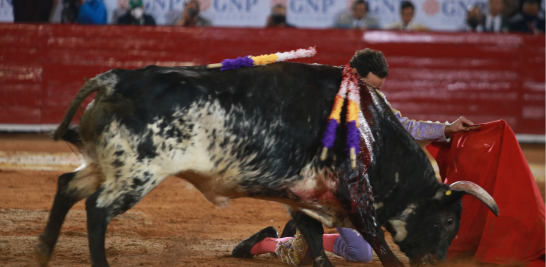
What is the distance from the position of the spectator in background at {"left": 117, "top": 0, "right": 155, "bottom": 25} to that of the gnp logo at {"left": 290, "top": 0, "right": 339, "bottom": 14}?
7.03 ft

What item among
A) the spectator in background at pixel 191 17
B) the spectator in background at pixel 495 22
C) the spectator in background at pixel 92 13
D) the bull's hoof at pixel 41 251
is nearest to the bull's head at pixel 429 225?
the bull's hoof at pixel 41 251

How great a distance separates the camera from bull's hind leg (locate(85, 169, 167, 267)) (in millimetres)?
2223

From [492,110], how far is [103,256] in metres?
7.75

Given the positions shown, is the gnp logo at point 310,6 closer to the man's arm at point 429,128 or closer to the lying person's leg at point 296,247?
the man's arm at point 429,128

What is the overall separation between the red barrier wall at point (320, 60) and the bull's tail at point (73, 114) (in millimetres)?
6081

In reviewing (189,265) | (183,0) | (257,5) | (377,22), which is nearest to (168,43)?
Answer: (183,0)

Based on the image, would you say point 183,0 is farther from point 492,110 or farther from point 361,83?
point 361,83

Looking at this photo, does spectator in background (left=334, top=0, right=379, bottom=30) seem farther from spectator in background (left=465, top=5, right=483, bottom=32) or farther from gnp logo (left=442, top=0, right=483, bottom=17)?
spectator in background (left=465, top=5, right=483, bottom=32)

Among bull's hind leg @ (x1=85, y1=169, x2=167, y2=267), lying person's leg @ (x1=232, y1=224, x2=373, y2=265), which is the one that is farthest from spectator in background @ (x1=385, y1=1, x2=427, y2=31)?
bull's hind leg @ (x1=85, y1=169, x2=167, y2=267)

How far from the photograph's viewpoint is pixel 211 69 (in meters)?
2.49

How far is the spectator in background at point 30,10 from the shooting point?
8.31 m

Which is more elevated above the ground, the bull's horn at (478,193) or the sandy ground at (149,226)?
the bull's horn at (478,193)

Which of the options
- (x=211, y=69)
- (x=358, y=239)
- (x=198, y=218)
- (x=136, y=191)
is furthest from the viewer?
(x=198, y=218)

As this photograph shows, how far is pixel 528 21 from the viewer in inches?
345
